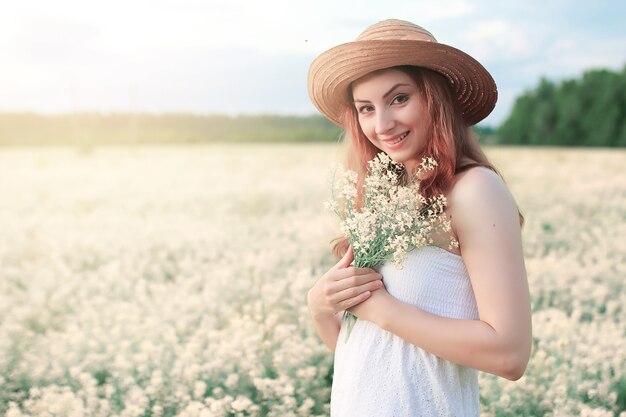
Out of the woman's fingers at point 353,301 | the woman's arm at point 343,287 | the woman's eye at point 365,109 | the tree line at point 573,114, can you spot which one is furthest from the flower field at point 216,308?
the tree line at point 573,114

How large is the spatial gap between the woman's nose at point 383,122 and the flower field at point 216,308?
0.96ft

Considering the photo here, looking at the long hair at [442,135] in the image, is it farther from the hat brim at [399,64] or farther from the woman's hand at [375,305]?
the woman's hand at [375,305]

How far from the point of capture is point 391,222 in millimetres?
2730

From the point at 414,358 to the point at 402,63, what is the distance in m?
1.07

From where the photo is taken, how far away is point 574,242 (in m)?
9.52

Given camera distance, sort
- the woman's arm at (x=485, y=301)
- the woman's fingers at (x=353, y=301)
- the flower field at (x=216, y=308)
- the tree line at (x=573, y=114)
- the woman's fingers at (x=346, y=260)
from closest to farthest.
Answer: the woman's arm at (x=485, y=301)
the woman's fingers at (x=353, y=301)
the woman's fingers at (x=346, y=260)
the flower field at (x=216, y=308)
the tree line at (x=573, y=114)

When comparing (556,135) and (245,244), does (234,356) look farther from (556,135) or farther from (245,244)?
(556,135)

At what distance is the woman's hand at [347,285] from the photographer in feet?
9.05

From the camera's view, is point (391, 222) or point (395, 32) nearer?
point (391, 222)

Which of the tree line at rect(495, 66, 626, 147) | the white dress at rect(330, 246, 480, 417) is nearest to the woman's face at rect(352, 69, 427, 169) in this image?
the white dress at rect(330, 246, 480, 417)

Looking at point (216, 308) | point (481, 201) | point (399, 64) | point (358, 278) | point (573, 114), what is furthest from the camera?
point (573, 114)

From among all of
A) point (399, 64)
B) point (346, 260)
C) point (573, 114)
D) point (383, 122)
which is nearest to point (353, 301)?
point (346, 260)

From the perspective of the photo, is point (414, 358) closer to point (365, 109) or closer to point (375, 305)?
point (375, 305)

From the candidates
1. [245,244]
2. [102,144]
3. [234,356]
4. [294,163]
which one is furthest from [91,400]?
[102,144]
